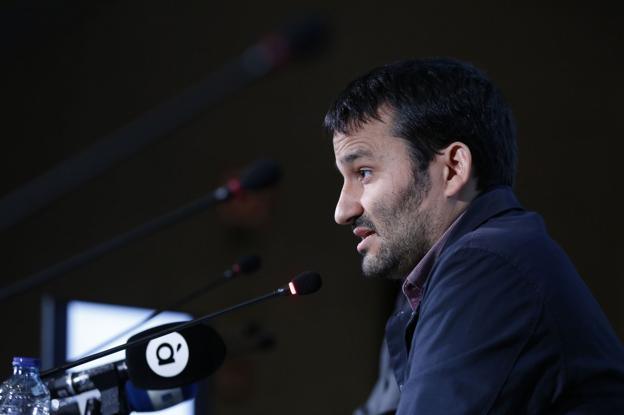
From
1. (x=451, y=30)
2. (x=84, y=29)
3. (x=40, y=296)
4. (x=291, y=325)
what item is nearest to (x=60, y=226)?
(x=40, y=296)

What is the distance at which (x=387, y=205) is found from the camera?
171 centimetres

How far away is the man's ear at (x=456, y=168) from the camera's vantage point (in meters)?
1.69

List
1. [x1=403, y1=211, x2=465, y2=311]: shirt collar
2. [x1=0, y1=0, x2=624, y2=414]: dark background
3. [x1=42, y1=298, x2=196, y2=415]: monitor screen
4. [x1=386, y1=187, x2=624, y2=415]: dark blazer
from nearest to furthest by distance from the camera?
1. [x1=386, y1=187, x2=624, y2=415]: dark blazer
2. [x1=403, y1=211, x2=465, y2=311]: shirt collar
3. [x1=42, y1=298, x2=196, y2=415]: monitor screen
4. [x1=0, y1=0, x2=624, y2=414]: dark background

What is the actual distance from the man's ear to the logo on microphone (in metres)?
0.56

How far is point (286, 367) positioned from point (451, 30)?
2.07m

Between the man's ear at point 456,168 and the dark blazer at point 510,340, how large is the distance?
0.24 m

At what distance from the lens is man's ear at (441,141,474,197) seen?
1.69m

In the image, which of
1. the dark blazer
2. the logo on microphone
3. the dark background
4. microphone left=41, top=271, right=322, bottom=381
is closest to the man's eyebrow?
microphone left=41, top=271, right=322, bottom=381

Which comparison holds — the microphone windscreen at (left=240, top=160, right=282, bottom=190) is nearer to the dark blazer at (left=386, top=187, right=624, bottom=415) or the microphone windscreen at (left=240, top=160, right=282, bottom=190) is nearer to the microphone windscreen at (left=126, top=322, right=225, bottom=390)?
the microphone windscreen at (left=126, top=322, right=225, bottom=390)

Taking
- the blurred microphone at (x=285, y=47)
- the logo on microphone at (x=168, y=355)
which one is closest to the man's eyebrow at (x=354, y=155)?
the logo on microphone at (x=168, y=355)

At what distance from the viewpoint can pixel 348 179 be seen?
5.81 feet

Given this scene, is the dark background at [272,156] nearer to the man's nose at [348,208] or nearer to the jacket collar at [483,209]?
the man's nose at [348,208]

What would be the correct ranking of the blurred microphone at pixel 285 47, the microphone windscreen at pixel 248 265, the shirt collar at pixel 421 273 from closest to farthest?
the blurred microphone at pixel 285 47, the shirt collar at pixel 421 273, the microphone windscreen at pixel 248 265

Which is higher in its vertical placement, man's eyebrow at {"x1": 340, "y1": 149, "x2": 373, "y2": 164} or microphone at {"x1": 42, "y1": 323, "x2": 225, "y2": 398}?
Result: man's eyebrow at {"x1": 340, "y1": 149, "x2": 373, "y2": 164}
